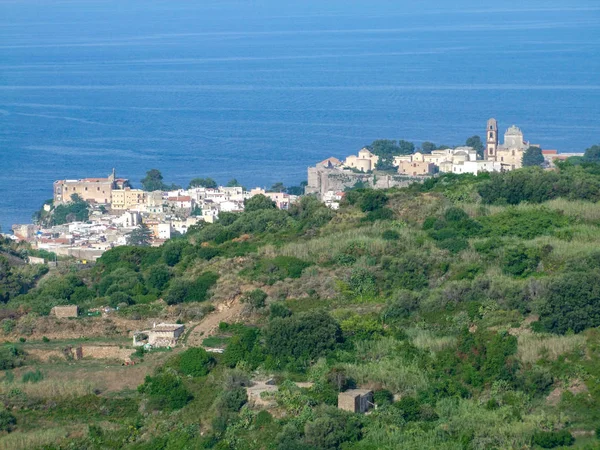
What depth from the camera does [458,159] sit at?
7088cm

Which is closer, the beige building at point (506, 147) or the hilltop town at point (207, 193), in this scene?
the hilltop town at point (207, 193)

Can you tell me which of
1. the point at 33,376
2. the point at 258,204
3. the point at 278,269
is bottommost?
the point at 33,376

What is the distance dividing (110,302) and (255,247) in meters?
4.47

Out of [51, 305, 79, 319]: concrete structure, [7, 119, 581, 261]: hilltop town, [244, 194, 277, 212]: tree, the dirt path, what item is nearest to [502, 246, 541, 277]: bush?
the dirt path

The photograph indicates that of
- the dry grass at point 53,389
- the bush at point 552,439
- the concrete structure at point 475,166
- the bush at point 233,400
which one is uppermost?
the concrete structure at point 475,166

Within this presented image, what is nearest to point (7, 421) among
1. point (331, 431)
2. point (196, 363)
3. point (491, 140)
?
point (196, 363)

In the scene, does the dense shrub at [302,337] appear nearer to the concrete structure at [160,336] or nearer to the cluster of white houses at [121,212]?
the concrete structure at [160,336]

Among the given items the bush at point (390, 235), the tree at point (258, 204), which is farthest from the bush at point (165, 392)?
the tree at point (258, 204)

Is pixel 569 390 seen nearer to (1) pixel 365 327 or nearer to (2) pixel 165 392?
(1) pixel 365 327

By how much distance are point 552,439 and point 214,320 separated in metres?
10.5

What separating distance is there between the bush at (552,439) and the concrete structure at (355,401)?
3149 millimetres

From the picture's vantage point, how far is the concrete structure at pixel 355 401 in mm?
24964

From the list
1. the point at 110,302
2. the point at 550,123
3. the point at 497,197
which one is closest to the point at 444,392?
the point at 110,302

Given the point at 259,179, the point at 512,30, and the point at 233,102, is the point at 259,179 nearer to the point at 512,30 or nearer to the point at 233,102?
the point at 233,102
